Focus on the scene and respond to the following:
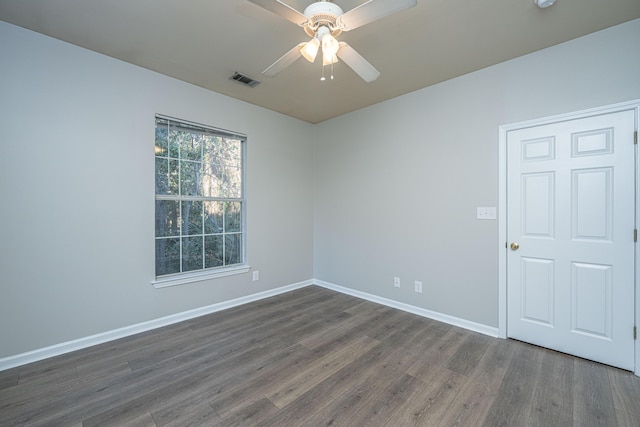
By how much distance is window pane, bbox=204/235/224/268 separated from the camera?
334 centimetres

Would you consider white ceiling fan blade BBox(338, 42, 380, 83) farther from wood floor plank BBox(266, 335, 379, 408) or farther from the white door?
wood floor plank BBox(266, 335, 379, 408)

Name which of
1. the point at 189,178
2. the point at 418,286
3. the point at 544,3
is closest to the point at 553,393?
the point at 418,286

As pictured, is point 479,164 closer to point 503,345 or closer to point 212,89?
point 503,345

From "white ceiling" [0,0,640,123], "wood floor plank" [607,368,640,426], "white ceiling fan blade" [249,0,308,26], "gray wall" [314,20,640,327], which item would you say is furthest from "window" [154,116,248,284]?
"wood floor plank" [607,368,640,426]

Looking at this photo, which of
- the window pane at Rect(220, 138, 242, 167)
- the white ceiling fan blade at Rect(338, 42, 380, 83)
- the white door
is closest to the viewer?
the white ceiling fan blade at Rect(338, 42, 380, 83)

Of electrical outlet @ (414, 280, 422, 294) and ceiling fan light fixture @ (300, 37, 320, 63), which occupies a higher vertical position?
ceiling fan light fixture @ (300, 37, 320, 63)

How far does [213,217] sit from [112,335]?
154 cm

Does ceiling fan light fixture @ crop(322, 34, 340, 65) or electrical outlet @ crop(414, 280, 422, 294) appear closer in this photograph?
ceiling fan light fixture @ crop(322, 34, 340, 65)

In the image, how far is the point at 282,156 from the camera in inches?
160

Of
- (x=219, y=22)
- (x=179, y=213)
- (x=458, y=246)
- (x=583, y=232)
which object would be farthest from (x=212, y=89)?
(x=583, y=232)

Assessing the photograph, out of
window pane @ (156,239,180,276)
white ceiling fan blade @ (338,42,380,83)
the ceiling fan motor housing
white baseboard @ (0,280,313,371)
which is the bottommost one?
white baseboard @ (0,280,313,371)

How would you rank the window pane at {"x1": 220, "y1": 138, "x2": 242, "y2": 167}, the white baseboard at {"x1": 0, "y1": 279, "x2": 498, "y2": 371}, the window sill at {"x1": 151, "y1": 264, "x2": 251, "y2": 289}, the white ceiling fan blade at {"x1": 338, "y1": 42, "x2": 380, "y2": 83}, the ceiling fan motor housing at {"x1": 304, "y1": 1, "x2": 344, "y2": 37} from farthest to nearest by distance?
the window pane at {"x1": 220, "y1": 138, "x2": 242, "y2": 167}
the window sill at {"x1": 151, "y1": 264, "x2": 251, "y2": 289}
the white baseboard at {"x1": 0, "y1": 279, "x2": 498, "y2": 371}
the white ceiling fan blade at {"x1": 338, "y1": 42, "x2": 380, "y2": 83}
the ceiling fan motor housing at {"x1": 304, "y1": 1, "x2": 344, "y2": 37}

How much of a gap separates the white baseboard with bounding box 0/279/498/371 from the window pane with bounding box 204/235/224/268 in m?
0.51

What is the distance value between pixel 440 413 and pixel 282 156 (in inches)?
136
